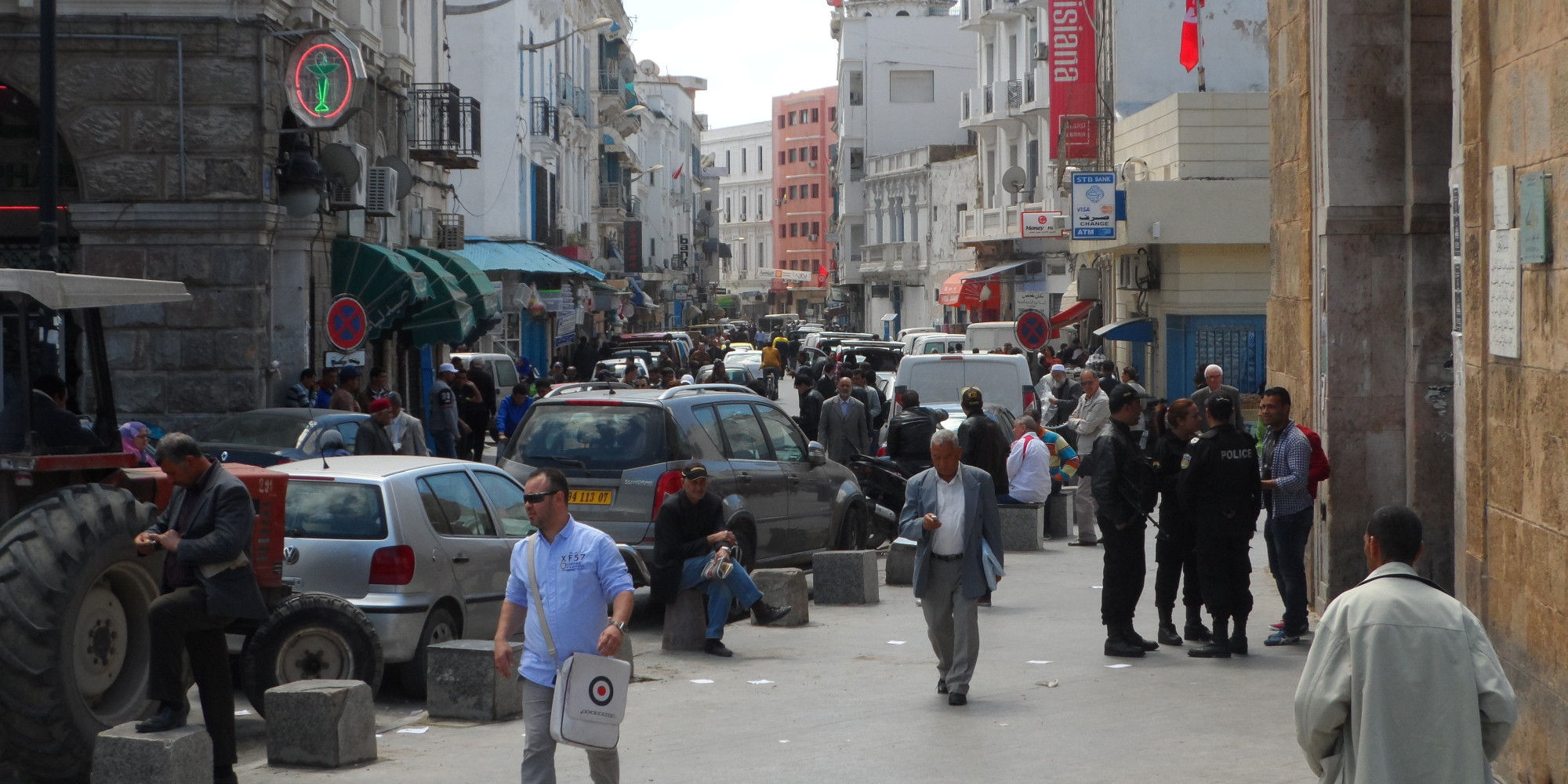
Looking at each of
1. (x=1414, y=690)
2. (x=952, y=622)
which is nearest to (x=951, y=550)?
(x=952, y=622)

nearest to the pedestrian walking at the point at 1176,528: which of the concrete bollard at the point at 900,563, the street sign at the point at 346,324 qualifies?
the concrete bollard at the point at 900,563

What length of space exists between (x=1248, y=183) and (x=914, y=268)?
141 feet

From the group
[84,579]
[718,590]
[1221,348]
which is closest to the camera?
[84,579]

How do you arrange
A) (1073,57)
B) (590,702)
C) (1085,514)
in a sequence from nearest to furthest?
(590,702) < (1085,514) < (1073,57)

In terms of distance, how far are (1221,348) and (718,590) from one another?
758 inches

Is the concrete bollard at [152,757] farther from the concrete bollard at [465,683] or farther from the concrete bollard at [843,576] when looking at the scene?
the concrete bollard at [843,576]

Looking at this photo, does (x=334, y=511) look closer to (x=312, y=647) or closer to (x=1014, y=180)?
(x=312, y=647)

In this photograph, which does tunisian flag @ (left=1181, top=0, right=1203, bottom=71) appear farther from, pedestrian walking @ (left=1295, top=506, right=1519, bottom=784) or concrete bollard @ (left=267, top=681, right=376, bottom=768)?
pedestrian walking @ (left=1295, top=506, right=1519, bottom=784)

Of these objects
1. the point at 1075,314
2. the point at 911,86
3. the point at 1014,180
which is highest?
the point at 911,86

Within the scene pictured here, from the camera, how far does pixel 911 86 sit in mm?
85500

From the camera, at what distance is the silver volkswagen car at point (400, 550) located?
9633 millimetres

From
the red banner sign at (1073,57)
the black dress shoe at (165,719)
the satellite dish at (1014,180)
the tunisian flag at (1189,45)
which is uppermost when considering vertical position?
the red banner sign at (1073,57)

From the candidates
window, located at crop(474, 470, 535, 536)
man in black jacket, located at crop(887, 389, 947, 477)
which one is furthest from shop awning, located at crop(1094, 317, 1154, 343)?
window, located at crop(474, 470, 535, 536)

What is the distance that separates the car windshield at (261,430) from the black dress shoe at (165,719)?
27.7 feet
